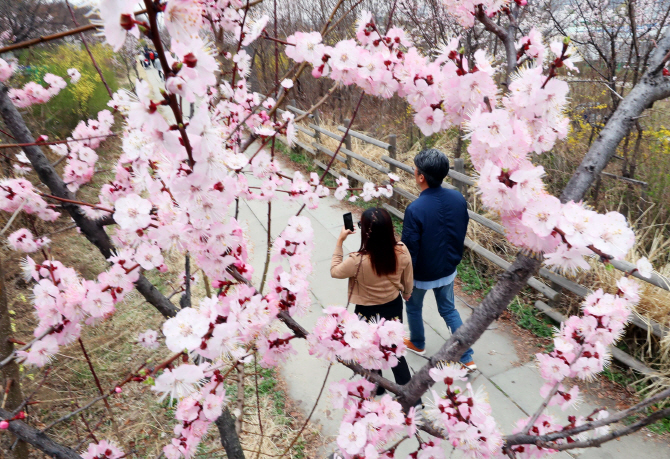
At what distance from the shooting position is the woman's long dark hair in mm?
2432

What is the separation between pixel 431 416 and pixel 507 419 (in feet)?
6.46

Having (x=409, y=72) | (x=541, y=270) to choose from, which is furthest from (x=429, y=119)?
(x=541, y=270)

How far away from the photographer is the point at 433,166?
277 centimetres

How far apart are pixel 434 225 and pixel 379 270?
0.61 metres

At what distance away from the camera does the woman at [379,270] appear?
97.3 inches

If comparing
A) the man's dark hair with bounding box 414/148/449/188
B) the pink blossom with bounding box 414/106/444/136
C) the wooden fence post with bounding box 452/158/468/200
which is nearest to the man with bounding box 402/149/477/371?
the man's dark hair with bounding box 414/148/449/188

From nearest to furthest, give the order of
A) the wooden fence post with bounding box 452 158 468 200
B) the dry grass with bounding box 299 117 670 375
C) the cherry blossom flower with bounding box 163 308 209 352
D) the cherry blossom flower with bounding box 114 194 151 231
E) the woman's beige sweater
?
1. the cherry blossom flower with bounding box 163 308 209 352
2. the cherry blossom flower with bounding box 114 194 151 231
3. the woman's beige sweater
4. the dry grass with bounding box 299 117 670 375
5. the wooden fence post with bounding box 452 158 468 200

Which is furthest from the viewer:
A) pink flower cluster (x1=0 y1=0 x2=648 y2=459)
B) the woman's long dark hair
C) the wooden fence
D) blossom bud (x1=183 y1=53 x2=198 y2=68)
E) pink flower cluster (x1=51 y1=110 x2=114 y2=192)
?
the wooden fence

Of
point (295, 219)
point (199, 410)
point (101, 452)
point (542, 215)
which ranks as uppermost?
point (542, 215)

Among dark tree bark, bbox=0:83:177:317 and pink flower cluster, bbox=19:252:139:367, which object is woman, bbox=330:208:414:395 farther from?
pink flower cluster, bbox=19:252:139:367

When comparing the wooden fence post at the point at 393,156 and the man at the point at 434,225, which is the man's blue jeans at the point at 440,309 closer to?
the man at the point at 434,225

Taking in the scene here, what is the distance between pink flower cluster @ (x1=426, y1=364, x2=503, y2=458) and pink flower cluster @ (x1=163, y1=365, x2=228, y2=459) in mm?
764

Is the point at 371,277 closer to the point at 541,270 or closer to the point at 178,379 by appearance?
the point at 178,379

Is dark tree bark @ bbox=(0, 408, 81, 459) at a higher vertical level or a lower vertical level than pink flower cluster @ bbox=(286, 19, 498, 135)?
lower
